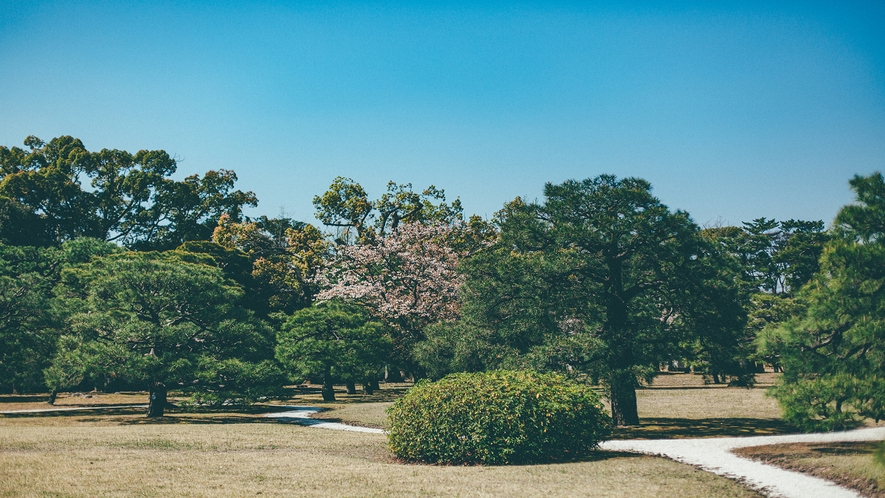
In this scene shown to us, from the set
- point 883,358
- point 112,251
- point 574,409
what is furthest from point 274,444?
point 112,251

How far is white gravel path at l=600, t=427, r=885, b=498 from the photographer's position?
9.41 meters

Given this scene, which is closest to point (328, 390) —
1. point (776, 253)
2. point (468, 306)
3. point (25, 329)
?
point (25, 329)

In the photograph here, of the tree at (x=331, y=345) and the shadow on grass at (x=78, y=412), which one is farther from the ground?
the tree at (x=331, y=345)

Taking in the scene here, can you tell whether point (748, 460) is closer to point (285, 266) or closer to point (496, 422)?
point (496, 422)

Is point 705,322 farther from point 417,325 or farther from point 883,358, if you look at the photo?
point 417,325

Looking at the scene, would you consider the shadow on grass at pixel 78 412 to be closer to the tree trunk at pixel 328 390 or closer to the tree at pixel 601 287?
the tree trunk at pixel 328 390

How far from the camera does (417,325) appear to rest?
36.1 m

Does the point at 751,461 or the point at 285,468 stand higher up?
the point at 285,468

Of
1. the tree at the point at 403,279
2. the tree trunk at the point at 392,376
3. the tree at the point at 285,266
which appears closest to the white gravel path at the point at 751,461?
the tree at the point at 403,279

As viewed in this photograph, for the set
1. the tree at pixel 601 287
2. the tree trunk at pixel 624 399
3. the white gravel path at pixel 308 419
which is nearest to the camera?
the tree trunk at pixel 624 399

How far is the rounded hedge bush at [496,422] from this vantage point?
39.6 ft

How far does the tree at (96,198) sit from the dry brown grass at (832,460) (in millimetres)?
48563

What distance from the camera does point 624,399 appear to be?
17938 mm

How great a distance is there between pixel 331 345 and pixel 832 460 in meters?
22.3
